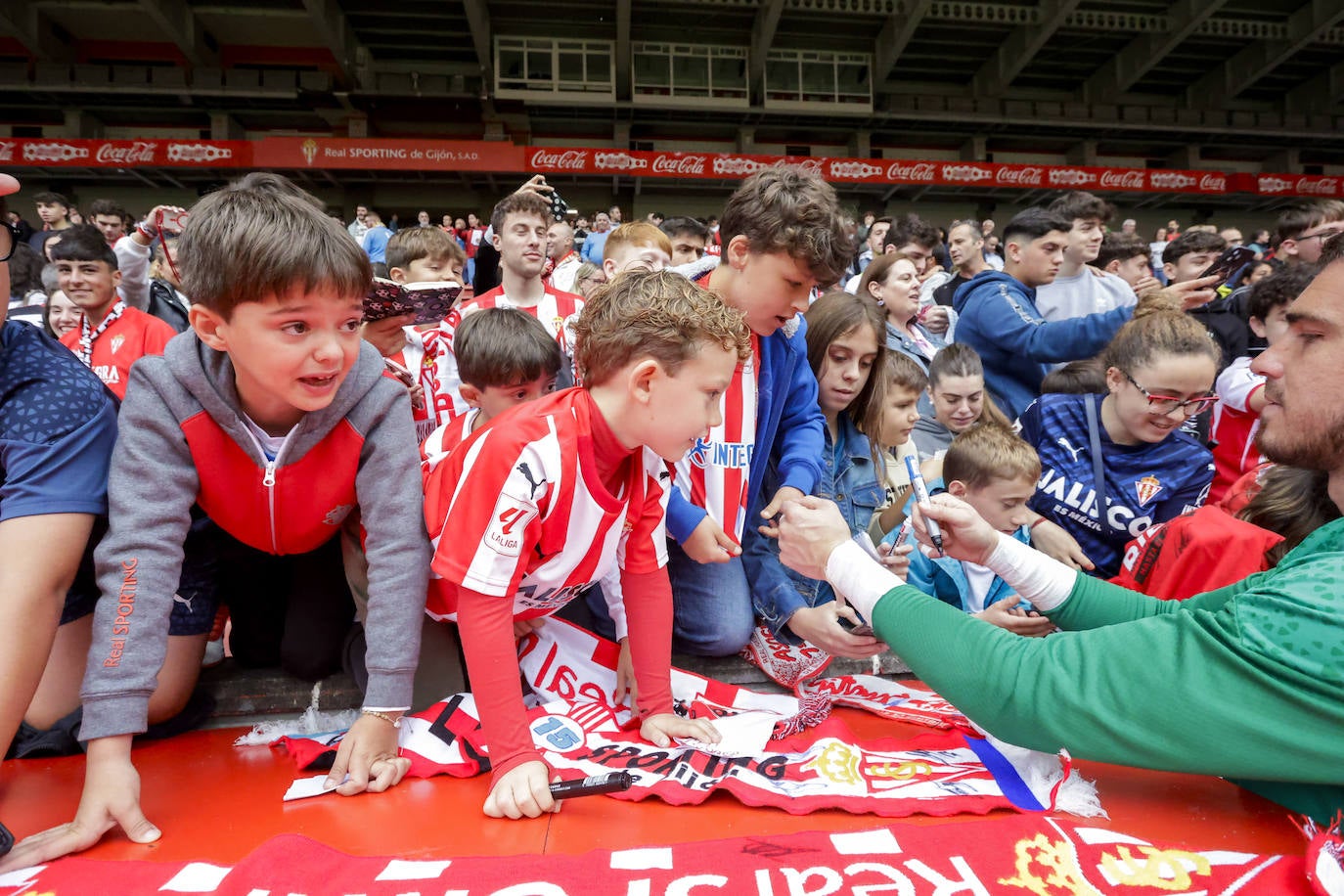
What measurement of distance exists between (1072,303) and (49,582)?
3.94 meters

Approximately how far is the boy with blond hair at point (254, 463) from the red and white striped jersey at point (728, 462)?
0.80 m

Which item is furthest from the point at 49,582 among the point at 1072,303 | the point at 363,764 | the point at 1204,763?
the point at 1072,303

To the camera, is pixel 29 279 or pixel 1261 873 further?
pixel 29 279

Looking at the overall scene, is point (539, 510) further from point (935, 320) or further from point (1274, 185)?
point (1274, 185)

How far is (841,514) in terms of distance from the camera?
1.95 m

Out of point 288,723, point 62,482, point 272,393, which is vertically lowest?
point 288,723

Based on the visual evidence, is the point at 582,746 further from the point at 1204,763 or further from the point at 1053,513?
the point at 1053,513

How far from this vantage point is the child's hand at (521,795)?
1.27 meters

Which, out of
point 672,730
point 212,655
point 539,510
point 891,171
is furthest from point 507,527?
point 891,171

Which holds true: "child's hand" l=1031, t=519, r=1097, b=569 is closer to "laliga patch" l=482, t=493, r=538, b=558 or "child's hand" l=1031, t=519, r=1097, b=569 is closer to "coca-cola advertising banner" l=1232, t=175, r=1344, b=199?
"laliga patch" l=482, t=493, r=538, b=558

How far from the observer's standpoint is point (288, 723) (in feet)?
5.74

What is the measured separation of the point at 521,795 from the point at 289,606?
0.95 metres

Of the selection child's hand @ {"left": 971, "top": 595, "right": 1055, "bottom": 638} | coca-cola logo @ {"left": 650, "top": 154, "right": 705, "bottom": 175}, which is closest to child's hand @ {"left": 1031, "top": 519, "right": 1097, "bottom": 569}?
child's hand @ {"left": 971, "top": 595, "right": 1055, "bottom": 638}

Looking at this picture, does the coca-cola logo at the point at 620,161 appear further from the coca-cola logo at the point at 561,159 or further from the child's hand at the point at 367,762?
the child's hand at the point at 367,762
